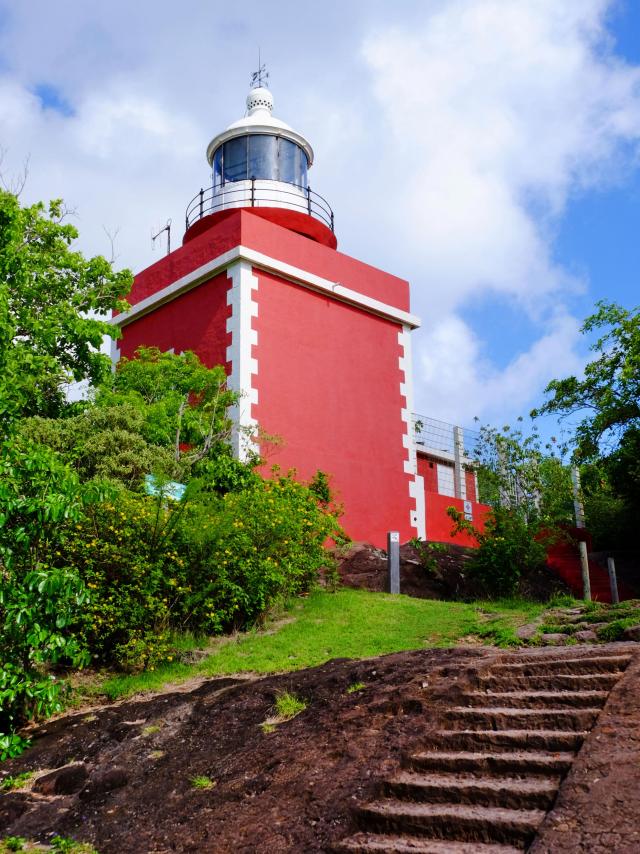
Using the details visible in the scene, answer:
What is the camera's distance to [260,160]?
643 inches

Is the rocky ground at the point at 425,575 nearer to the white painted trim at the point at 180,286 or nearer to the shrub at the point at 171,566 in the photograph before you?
the shrub at the point at 171,566

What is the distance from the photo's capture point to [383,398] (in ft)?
50.0

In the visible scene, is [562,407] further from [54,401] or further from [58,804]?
[58,804]

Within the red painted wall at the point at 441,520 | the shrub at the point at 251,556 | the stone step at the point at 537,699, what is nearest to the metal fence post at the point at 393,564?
the shrub at the point at 251,556

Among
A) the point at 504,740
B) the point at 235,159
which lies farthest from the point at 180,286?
the point at 504,740

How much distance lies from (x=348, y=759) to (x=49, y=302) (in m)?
8.76

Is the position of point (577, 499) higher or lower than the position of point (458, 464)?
lower

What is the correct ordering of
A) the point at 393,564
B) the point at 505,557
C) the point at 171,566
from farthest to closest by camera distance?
the point at 505,557 < the point at 393,564 < the point at 171,566

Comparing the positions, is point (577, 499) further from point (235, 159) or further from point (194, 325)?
point (235, 159)

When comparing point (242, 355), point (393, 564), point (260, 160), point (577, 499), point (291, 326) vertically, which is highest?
point (260, 160)

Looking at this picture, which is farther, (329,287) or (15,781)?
(329,287)

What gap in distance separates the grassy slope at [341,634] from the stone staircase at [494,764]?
175cm

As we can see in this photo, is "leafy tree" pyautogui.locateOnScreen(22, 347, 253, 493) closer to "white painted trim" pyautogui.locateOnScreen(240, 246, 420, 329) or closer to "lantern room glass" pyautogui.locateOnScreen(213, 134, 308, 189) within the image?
"white painted trim" pyautogui.locateOnScreen(240, 246, 420, 329)

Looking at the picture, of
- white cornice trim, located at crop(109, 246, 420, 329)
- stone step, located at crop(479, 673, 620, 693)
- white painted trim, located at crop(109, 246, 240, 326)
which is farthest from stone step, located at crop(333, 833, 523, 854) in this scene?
white cornice trim, located at crop(109, 246, 420, 329)
